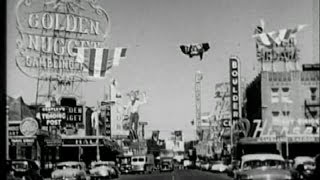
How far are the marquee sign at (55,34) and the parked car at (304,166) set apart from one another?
7238 millimetres

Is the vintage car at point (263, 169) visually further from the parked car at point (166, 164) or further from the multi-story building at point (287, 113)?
the parked car at point (166, 164)

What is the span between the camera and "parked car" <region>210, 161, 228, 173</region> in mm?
23948

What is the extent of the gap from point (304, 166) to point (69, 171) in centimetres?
762

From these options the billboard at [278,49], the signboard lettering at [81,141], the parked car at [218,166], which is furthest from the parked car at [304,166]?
the signboard lettering at [81,141]

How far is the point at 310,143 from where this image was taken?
17.5m

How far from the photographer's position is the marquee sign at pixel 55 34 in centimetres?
1883

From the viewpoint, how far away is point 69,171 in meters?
19.2

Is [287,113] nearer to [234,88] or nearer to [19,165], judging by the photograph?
[234,88]

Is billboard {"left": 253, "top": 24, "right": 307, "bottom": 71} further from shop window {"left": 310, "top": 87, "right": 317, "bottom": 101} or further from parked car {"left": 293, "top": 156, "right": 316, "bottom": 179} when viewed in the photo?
parked car {"left": 293, "top": 156, "right": 316, "bottom": 179}

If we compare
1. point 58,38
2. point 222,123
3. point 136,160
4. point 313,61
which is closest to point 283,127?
point 313,61

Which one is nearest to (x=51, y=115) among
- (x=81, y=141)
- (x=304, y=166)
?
(x=81, y=141)

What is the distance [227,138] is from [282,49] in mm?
5990
